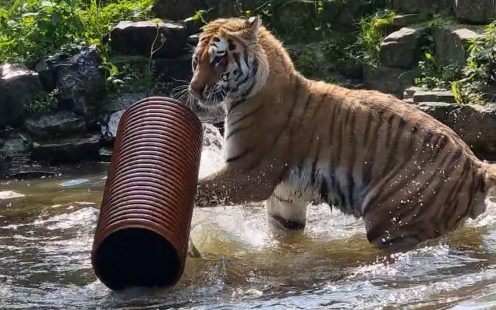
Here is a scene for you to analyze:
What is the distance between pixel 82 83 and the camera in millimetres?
9266

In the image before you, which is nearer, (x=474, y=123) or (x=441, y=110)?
(x=474, y=123)

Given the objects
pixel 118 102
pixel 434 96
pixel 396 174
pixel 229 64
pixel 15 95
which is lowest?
pixel 118 102

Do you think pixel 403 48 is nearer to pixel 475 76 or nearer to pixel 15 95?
pixel 475 76

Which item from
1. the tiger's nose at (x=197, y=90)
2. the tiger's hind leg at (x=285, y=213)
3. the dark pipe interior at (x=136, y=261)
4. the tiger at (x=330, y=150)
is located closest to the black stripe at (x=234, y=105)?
the tiger at (x=330, y=150)

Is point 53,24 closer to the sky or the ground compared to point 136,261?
closer to the sky

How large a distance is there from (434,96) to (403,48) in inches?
46.3

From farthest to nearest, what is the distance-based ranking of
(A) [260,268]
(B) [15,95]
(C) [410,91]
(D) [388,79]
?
(D) [388,79] < (B) [15,95] < (C) [410,91] < (A) [260,268]

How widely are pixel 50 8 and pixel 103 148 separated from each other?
1984 millimetres

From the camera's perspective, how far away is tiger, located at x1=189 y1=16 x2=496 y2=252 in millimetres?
5117

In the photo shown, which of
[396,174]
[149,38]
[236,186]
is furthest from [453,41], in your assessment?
[236,186]

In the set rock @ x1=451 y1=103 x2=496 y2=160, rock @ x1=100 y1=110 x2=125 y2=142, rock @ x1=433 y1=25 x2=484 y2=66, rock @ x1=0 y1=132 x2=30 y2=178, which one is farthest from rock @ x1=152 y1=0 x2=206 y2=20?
rock @ x1=451 y1=103 x2=496 y2=160

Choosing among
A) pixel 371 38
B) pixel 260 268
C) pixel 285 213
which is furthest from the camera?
pixel 371 38

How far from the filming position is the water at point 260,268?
423cm

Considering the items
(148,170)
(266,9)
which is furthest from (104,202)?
(266,9)
